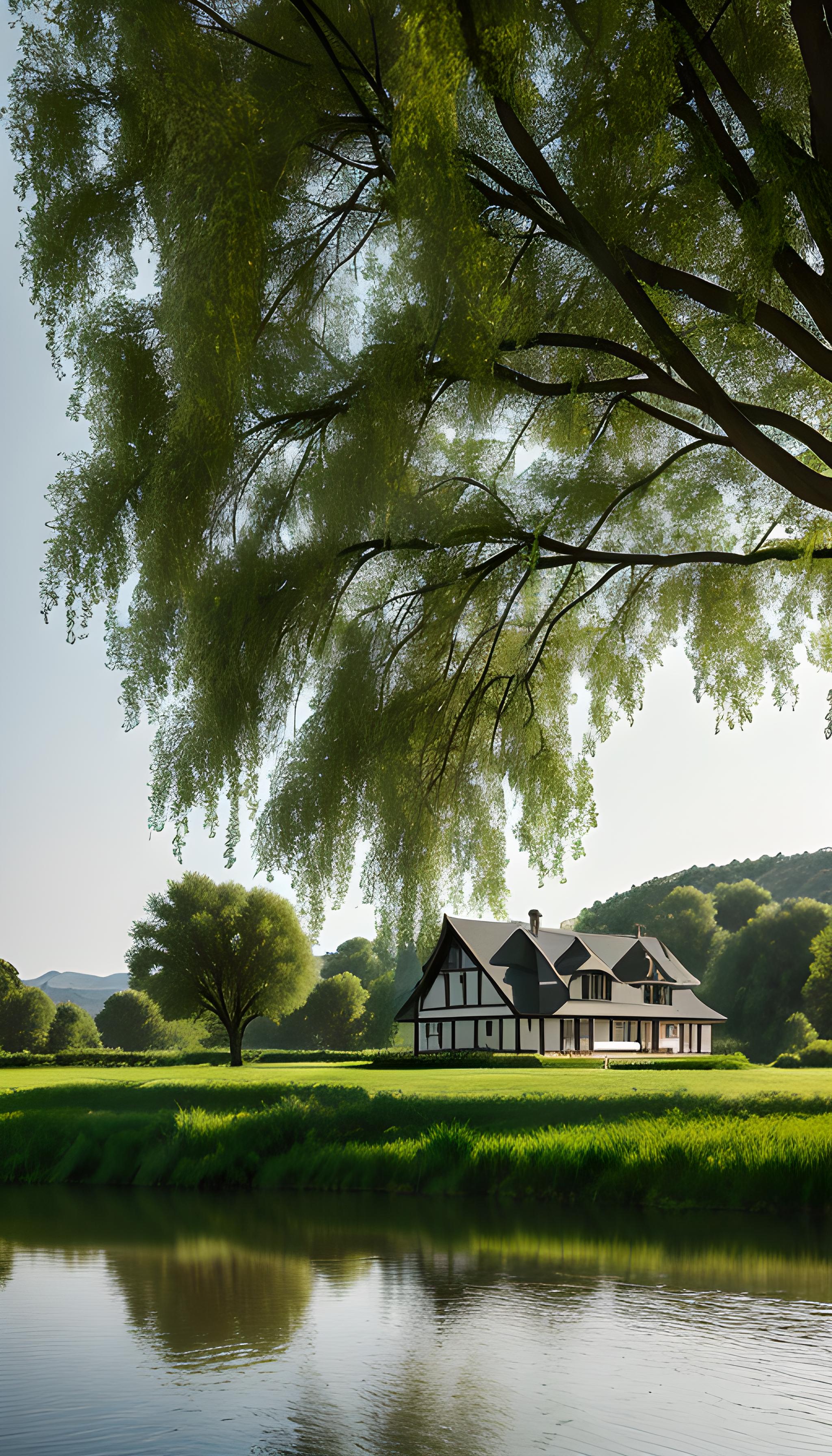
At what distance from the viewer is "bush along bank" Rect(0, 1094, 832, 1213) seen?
1345 centimetres

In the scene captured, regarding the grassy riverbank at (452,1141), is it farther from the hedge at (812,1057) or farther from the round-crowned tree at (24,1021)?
the round-crowned tree at (24,1021)

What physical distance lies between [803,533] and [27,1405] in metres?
8.39

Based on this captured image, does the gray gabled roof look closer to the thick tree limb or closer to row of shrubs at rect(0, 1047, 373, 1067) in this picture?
row of shrubs at rect(0, 1047, 373, 1067)

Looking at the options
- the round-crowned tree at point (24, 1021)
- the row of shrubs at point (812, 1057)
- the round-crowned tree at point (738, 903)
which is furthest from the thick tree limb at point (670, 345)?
the round-crowned tree at point (738, 903)

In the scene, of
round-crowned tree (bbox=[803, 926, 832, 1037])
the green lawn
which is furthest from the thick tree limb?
round-crowned tree (bbox=[803, 926, 832, 1037])

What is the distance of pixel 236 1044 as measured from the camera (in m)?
46.3

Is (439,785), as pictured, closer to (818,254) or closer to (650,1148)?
(818,254)

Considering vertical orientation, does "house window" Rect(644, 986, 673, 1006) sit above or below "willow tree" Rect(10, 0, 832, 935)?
below

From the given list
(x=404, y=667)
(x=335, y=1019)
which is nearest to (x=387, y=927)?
(x=404, y=667)

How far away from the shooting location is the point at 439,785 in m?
9.23

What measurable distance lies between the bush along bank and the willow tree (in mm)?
6441

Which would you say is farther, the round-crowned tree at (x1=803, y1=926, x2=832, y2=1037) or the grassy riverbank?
the round-crowned tree at (x1=803, y1=926, x2=832, y2=1037)

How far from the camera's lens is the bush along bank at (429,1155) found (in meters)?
13.4

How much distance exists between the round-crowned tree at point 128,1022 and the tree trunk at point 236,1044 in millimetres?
36865
